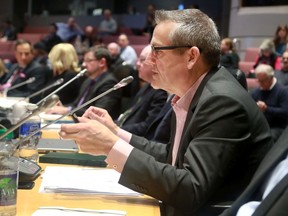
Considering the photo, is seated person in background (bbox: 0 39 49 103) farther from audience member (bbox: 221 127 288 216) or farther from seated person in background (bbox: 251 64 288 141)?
audience member (bbox: 221 127 288 216)

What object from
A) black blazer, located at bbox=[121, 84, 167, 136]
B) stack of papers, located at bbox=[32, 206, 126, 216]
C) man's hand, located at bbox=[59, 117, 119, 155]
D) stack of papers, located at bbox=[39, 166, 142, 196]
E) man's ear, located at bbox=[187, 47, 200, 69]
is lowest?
black blazer, located at bbox=[121, 84, 167, 136]

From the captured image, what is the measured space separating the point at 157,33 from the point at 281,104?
3264 millimetres

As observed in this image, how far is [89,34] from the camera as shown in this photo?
10.2 metres

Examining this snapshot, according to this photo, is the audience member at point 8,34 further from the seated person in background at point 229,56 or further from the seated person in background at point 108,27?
the seated person in background at point 229,56

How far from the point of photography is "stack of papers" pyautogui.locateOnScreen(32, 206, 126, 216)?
3.95 ft

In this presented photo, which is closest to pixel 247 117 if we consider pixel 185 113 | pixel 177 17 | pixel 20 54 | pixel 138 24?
pixel 185 113

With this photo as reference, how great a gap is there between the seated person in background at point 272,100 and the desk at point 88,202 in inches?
128

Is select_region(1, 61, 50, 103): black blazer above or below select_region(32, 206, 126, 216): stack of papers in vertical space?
below

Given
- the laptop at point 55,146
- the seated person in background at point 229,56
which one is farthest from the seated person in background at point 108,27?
the laptop at point 55,146

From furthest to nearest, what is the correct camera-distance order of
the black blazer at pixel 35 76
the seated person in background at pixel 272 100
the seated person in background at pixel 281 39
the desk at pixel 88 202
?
the seated person in background at pixel 281 39, the black blazer at pixel 35 76, the seated person in background at pixel 272 100, the desk at pixel 88 202

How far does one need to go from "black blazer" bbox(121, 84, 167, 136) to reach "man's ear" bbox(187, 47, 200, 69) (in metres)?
1.51

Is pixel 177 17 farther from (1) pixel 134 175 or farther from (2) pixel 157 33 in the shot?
(1) pixel 134 175

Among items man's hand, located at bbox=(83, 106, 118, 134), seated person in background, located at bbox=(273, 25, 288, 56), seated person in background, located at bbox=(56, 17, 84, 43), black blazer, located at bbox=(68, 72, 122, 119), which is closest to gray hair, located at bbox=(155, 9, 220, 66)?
man's hand, located at bbox=(83, 106, 118, 134)

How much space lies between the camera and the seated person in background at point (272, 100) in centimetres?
446
